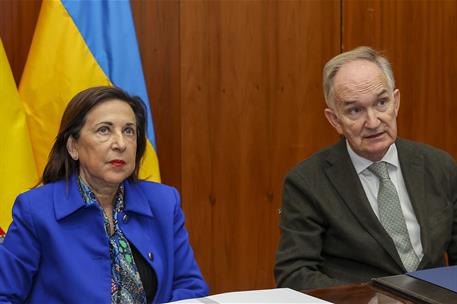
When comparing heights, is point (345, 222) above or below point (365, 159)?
below

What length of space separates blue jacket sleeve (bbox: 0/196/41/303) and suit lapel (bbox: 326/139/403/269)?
928 mm

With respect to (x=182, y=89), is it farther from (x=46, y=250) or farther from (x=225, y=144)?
(x=46, y=250)

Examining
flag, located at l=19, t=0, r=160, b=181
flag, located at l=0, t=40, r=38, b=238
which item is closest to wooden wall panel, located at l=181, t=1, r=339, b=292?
flag, located at l=19, t=0, r=160, b=181

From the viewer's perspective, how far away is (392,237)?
6.68 feet

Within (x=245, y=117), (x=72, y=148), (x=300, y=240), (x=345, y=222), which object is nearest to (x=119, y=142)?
(x=72, y=148)

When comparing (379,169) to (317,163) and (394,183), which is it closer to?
(394,183)

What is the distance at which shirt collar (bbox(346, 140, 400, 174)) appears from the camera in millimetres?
2123

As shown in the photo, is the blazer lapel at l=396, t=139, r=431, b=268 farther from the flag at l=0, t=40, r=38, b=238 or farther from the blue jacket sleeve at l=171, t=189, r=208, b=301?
the flag at l=0, t=40, r=38, b=238

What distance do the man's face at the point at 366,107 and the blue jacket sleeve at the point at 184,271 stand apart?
61 centimetres

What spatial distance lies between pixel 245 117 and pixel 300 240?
159 centimetres

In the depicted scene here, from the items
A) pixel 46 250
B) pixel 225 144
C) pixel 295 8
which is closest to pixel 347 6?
pixel 295 8

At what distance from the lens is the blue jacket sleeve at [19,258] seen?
177 centimetres

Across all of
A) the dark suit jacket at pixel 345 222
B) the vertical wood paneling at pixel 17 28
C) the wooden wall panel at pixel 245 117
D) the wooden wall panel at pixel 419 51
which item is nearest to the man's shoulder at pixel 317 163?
the dark suit jacket at pixel 345 222

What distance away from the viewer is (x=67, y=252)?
1827mm
